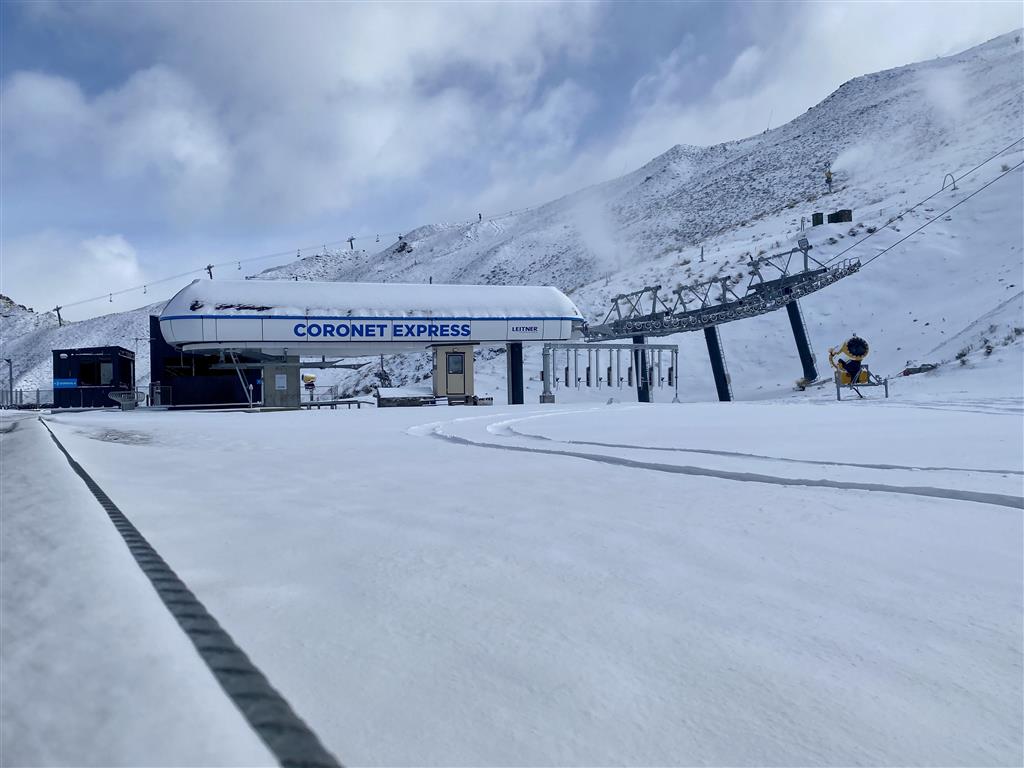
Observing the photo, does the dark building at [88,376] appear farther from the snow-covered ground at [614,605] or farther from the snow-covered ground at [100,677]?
the snow-covered ground at [100,677]

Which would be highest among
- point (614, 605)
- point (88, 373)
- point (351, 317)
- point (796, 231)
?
point (796, 231)

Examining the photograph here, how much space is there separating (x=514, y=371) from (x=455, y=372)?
2545 mm

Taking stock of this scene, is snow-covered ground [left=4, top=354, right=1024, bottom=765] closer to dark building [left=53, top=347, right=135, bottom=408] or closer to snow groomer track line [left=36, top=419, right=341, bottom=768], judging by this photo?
snow groomer track line [left=36, top=419, right=341, bottom=768]

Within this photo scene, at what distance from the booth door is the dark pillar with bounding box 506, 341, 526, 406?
2.01m

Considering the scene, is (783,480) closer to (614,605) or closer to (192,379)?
(614,605)

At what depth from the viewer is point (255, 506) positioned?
3992 mm

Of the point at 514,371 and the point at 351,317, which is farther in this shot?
the point at 514,371

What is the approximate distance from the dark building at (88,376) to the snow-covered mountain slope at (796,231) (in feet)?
50.3

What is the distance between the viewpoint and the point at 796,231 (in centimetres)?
4647

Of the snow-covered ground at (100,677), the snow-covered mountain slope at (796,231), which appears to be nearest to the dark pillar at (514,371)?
the snow-covered mountain slope at (796,231)

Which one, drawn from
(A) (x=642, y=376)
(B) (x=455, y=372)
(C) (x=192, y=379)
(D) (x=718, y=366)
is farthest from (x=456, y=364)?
(C) (x=192, y=379)

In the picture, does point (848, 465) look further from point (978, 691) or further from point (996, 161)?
point (996, 161)

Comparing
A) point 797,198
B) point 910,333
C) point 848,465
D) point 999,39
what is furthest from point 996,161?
point 999,39

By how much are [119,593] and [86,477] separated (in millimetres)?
3510
